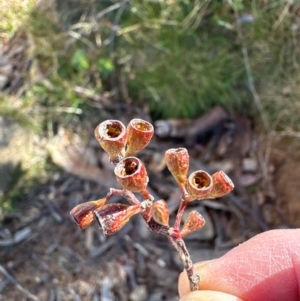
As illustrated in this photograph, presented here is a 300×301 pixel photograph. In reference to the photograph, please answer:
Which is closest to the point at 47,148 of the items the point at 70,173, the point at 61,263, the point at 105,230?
the point at 70,173

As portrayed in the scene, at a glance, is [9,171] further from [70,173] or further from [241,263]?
[241,263]

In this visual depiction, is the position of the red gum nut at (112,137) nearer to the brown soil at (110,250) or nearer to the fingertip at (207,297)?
the fingertip at (207,297)

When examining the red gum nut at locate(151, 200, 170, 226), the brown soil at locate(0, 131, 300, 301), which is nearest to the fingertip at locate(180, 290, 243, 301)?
the red gum nut at locate(151, 200, 170, 226)

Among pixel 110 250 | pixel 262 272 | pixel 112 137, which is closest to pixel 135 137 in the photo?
pixel 112 137

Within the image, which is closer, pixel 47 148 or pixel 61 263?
pixel 61 263

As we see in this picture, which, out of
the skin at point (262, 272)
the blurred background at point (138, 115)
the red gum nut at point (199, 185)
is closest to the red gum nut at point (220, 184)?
the red gum nut at point (199, 185)
